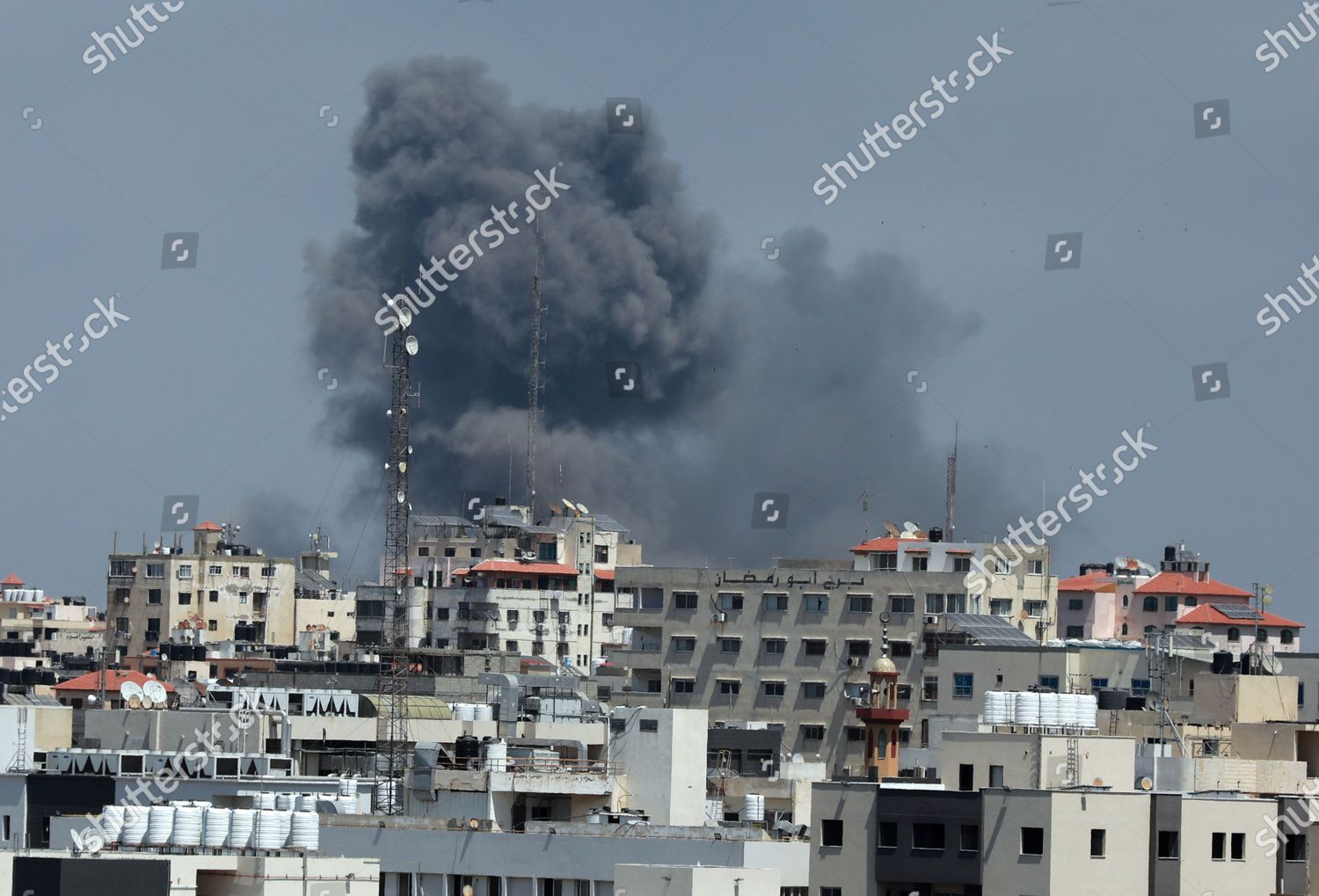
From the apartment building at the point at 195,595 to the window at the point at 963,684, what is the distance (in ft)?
258

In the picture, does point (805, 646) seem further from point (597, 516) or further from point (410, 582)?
point (597, 516)

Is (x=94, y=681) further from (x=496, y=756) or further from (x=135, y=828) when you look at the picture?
(x=135, y=828)

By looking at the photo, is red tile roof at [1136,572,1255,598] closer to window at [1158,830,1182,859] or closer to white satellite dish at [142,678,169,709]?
white satellite dish at [142,678,169,709]

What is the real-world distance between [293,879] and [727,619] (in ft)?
171

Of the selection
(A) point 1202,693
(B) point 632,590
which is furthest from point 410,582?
(A) point 1202,693

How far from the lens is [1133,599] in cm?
15112

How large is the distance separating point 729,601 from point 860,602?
3888mm

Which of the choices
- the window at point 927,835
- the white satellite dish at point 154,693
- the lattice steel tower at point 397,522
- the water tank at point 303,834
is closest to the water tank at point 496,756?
the lattice steel tower at point 397,522

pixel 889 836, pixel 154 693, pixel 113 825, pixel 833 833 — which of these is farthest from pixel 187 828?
pixel 154 693

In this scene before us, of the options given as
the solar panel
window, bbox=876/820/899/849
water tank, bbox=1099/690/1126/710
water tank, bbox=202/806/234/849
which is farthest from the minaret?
the solar panel

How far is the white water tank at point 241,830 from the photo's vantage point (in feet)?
152

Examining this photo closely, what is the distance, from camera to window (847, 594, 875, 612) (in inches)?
3782

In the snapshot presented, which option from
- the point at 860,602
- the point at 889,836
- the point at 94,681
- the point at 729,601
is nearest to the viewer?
the point at 889,836

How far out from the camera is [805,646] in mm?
95812
